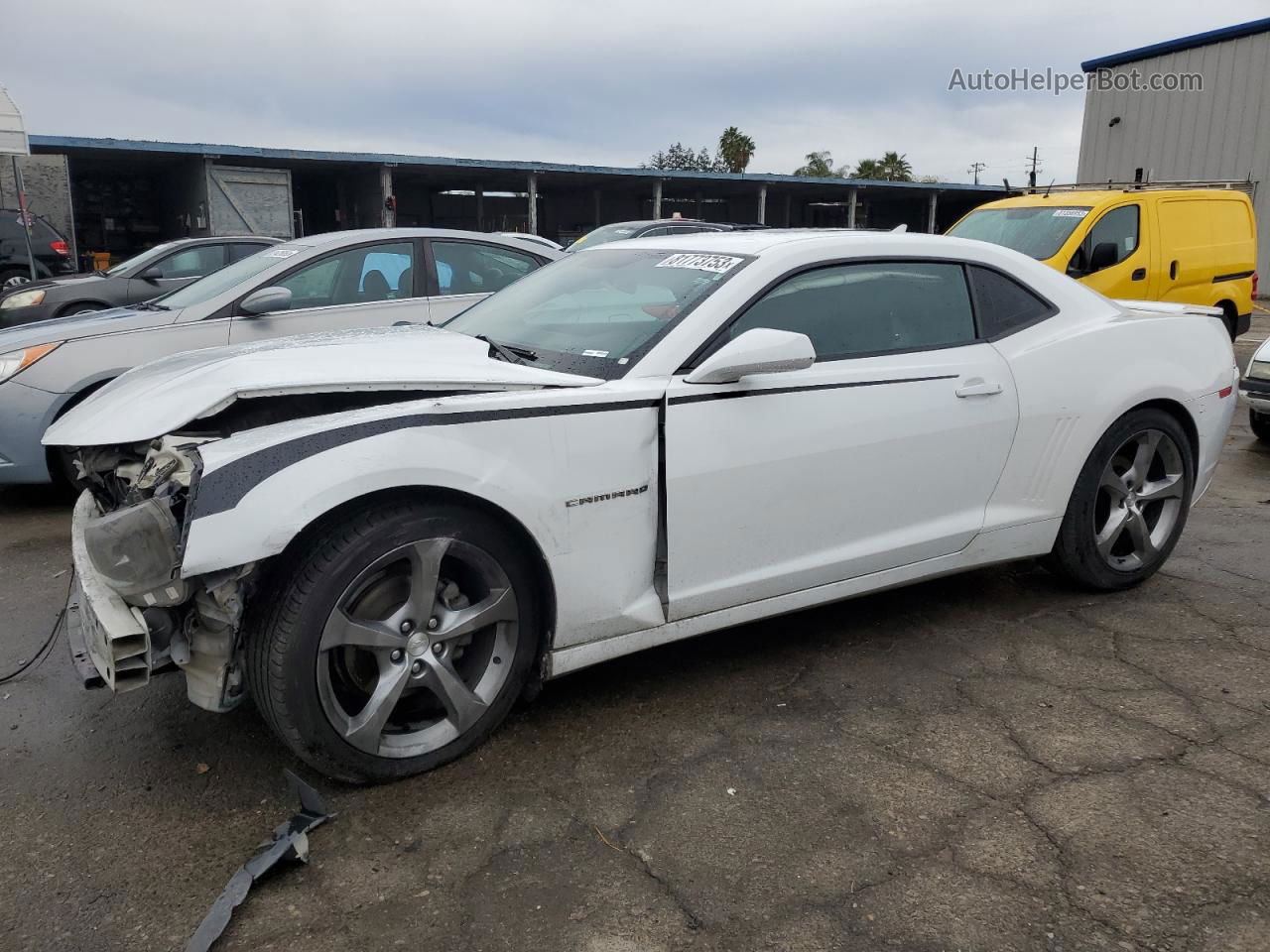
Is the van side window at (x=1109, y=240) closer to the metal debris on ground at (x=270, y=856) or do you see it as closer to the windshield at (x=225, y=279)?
the windshield at (x=225, y=279)

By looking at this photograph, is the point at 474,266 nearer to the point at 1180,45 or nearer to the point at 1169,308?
the point at 1169,308

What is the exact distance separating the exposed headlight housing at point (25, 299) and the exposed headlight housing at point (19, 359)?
5.27 meters

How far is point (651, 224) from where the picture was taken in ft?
39.2

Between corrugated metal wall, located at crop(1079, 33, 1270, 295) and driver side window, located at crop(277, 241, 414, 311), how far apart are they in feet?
69.3

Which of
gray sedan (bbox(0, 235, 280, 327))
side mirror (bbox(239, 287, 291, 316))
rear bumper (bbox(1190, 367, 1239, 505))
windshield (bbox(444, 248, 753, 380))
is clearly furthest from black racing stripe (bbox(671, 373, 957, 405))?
gray sedan (bbox(0, 235, 280, 327))

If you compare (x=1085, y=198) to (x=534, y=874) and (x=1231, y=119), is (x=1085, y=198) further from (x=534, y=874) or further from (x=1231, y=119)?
(x=1231, y=119)

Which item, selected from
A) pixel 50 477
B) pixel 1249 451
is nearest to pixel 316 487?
pixel 50 477

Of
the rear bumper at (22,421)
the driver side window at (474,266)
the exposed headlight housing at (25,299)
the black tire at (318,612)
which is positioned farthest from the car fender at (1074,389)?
the exposed headlight housing at (25,299)

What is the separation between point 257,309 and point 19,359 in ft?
4.02

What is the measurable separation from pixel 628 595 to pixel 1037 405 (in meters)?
1.78

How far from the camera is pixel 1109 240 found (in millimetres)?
8695

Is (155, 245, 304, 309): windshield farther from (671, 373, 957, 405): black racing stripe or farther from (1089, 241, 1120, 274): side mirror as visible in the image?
(1089, 241, 1120, 274): side mirror

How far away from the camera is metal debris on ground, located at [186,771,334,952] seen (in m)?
2.14

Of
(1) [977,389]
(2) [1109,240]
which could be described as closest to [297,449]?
(1) [977,389]
